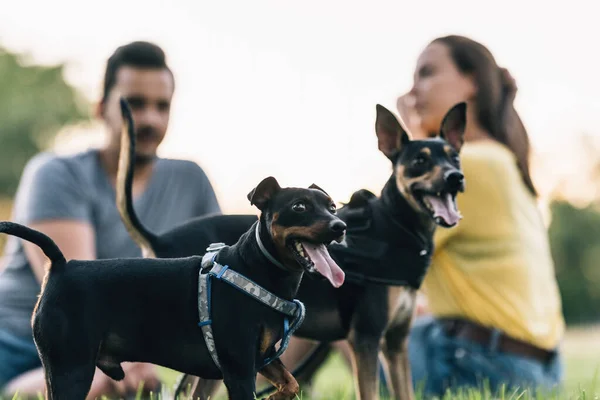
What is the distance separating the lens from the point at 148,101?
493cm

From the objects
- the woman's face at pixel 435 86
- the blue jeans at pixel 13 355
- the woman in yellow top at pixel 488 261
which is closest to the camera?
the woman's face at pixel 435 86

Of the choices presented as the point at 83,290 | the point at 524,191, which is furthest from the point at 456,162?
the point at 524,191

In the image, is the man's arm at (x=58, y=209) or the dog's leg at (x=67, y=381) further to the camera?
the man's arm at (x=58, y=209)

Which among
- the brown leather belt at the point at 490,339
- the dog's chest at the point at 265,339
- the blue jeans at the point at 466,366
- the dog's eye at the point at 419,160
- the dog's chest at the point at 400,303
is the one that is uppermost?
the dog's eye at the point at 419,160

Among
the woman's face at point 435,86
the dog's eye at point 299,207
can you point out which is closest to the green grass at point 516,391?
the dog's eye at point 299,207

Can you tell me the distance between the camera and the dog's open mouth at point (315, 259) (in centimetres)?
231

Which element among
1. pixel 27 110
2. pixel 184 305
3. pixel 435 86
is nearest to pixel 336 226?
pixel 184 305

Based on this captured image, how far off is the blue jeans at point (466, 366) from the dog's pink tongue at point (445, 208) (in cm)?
192

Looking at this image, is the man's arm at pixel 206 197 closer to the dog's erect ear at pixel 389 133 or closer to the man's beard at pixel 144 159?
the man's beard at pixel 144 159

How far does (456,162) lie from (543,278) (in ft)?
7.20

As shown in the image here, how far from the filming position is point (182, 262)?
257 cm

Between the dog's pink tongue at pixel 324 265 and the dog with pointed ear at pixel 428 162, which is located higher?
the dog with pointed ear at pixel 428 162

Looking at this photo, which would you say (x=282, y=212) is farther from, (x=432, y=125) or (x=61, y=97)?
(x=61, y=97)

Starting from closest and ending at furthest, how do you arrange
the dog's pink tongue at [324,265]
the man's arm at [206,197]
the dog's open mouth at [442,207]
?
→ the dog's pink tongue at [324,265], the dog's open mouth at [442,207], the man's arm at [206,197]
